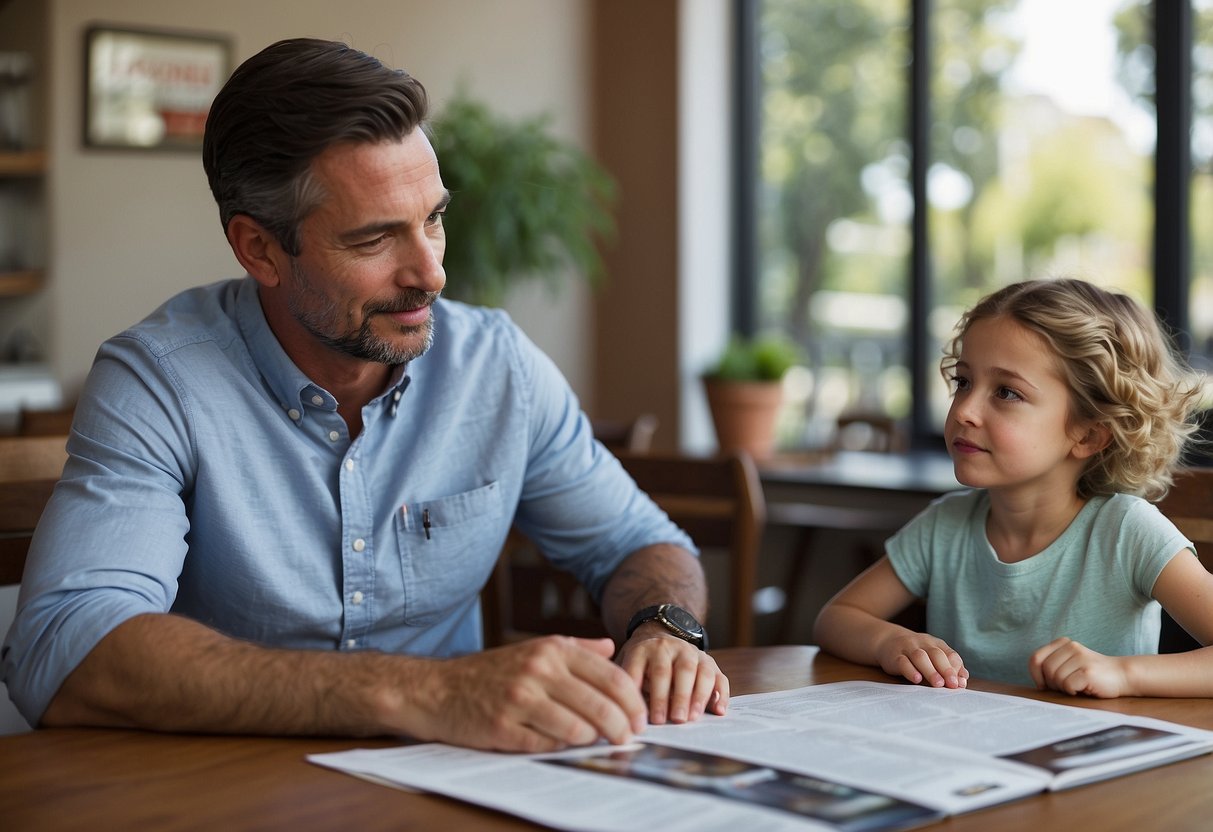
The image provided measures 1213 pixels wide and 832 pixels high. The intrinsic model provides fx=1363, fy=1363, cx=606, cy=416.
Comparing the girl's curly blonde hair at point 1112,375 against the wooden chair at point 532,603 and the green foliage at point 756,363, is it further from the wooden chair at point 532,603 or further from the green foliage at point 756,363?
the green foliage at point 756,363

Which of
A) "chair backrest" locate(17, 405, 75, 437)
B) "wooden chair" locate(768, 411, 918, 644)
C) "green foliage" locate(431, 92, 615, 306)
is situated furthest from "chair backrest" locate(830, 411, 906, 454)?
"chair backrest" locate(17, 405, 75, 437)

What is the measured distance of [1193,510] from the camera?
1.56m

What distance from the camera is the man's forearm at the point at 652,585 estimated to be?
1563mm

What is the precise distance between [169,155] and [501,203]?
1092mm

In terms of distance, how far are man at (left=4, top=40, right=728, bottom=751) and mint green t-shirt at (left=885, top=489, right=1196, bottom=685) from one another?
10.8 inches

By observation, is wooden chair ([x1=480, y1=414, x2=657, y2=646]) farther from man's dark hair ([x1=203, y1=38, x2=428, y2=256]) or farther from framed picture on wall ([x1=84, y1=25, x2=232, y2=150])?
framed picture on wall ([x1=84, y1=25, x2=232, y2=150])

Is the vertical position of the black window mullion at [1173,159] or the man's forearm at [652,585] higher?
the black window mullion at [1173,159]

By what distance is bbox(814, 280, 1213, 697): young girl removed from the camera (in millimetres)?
1449

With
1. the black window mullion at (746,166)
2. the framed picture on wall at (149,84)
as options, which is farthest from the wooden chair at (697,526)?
the black window mullion at (746,166)

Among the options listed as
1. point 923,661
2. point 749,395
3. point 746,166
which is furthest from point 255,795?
point 746,166

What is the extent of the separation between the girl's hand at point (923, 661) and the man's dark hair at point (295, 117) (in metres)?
0.74

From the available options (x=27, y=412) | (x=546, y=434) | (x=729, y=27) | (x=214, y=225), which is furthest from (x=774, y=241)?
(x=546, y=434)

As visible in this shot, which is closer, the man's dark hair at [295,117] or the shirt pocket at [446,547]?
the man's dark hair at [295,117]

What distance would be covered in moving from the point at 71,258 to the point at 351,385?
3.10 metres
